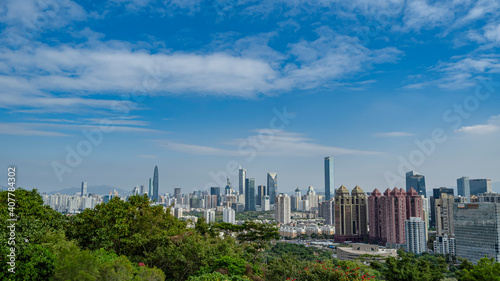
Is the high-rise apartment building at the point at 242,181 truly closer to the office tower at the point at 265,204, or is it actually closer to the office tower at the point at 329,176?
the office tower at the point at 265,204

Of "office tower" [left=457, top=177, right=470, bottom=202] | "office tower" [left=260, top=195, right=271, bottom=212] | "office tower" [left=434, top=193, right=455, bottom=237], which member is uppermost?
"office tower" [left=457, top=177, right=470, bottom=202]

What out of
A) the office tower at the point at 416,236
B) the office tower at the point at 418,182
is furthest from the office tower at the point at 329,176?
the office tower at the point at 416,236

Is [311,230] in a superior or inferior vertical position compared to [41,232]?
inferior

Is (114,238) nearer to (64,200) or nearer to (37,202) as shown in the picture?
(37,202)

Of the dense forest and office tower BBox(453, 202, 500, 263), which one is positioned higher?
the dense forest

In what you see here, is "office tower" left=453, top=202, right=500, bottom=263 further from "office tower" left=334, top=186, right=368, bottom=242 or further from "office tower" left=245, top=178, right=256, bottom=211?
"office tower" left=245, top=178, right=256, bottom=211

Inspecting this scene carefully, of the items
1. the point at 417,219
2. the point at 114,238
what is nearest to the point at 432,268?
the point at 114,238

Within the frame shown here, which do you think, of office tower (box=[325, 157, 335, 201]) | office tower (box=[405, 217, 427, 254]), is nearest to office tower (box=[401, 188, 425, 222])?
office tower (box=[405, 217, 427, 254])
